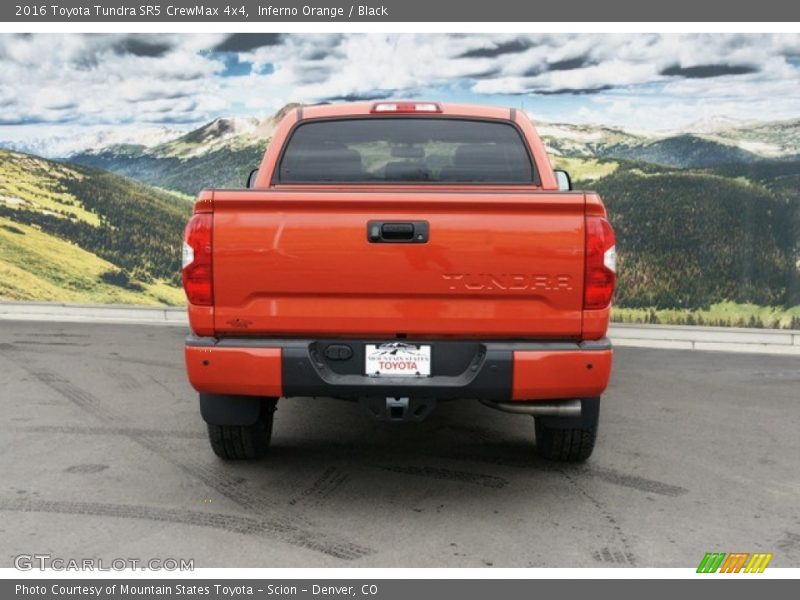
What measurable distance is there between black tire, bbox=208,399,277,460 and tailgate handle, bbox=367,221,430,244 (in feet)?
4.33

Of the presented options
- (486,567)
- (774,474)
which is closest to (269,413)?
(486,567)

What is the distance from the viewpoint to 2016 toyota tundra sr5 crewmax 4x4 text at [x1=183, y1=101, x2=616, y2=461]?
13.8 ft

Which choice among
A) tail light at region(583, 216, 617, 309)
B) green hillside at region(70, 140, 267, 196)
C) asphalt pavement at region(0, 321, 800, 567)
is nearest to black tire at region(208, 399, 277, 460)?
asphalt pavement at region(0, 321, 800, 567)

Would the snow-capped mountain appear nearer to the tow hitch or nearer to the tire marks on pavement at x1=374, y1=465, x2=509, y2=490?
the tire marks on pavement at x1=374, y1=465, x2=509, y2=490

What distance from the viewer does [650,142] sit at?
12039 mm

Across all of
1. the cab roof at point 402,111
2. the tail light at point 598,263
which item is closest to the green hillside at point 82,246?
the cab roof at point 402,111

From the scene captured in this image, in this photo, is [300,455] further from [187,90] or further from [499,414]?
[187,90]

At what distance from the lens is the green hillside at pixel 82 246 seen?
13141 millimetres

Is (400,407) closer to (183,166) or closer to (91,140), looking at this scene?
(183,166)

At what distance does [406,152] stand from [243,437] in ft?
6.97

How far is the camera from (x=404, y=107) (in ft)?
19.4

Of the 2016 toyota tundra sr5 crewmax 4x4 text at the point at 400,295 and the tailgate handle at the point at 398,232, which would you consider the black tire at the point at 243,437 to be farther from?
the tailgate handle at the point at 398,232

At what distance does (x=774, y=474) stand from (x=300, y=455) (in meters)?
2.81

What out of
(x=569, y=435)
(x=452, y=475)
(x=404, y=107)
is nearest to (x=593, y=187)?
(x=404, y=107)
